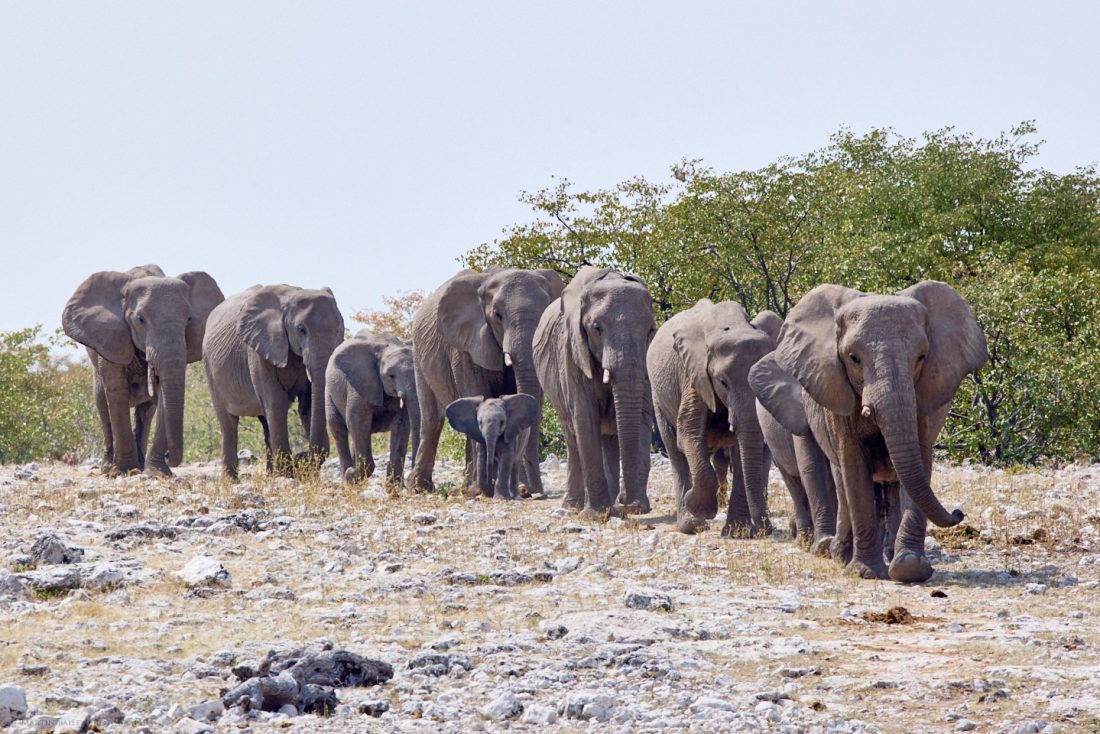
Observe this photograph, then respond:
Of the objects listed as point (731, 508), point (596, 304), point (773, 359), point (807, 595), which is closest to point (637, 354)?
point (596, 304)

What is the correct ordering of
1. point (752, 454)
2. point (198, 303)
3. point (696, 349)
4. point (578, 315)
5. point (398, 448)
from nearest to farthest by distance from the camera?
point (752, 454), point (696, 349), point (578, 315), point (398, 448), point (198, 303)

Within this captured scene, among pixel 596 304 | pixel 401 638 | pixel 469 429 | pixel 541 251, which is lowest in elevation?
pixel 401 638

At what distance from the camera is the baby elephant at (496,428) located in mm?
18281

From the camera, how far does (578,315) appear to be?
54.0ft

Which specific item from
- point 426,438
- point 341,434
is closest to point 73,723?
point 426,438

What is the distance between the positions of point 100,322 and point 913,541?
14158 mm

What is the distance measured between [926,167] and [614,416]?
20.6m

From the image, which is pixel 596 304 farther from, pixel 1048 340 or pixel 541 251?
pixel 541 251

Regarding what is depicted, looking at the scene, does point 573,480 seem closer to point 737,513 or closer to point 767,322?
point 767,322

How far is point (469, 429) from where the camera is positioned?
1873cm

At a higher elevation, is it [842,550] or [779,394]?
[779,394]

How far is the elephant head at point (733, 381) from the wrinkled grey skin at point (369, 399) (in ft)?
20.6

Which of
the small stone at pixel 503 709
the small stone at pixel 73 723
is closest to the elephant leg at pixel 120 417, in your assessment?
the small stone at pixel 73 723

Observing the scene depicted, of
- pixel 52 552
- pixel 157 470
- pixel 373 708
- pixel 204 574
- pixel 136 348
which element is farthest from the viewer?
pixel 136 348
